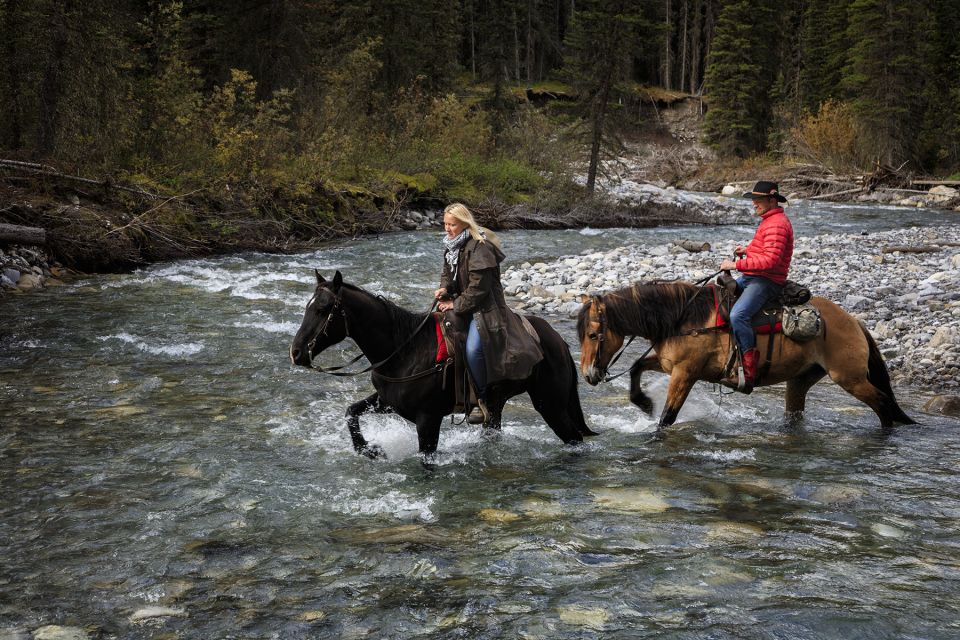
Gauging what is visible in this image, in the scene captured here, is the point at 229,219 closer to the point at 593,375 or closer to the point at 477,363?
the point at 593,375

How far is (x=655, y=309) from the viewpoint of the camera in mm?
7191

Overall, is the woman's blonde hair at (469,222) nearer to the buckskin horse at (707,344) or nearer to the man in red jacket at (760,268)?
the buckskin horse at (707,344)

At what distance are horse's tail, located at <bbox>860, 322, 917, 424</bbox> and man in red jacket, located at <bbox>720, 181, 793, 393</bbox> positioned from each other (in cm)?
114

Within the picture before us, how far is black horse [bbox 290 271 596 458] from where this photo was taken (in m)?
5.71

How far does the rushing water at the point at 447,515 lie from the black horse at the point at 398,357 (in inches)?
19.8

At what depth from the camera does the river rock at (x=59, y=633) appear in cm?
362

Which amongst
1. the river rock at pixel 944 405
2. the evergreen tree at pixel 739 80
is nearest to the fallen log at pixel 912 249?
the river rock at pixel 944 405

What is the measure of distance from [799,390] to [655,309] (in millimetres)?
1934

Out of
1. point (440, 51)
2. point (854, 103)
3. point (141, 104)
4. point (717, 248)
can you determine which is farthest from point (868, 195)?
point (141, 104)

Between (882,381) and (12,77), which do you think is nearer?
(882,381)

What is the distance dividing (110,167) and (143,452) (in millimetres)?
12807

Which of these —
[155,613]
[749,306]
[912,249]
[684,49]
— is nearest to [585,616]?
[155,613]

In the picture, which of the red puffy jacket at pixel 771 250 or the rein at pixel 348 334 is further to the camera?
the red puffy jacket at pixel 771 250

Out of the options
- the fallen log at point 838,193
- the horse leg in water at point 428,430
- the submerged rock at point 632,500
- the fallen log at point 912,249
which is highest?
the fallen log at point 838,193
